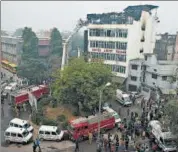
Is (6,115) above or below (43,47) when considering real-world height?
below

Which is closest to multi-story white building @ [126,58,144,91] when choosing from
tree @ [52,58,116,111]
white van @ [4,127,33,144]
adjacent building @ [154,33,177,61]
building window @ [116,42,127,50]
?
building window @ [116,42,127,50]

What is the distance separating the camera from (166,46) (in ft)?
214

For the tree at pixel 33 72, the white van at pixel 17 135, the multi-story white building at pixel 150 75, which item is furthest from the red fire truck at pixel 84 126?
the tree at pixel 33 72

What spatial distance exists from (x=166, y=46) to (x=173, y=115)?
43927 mm

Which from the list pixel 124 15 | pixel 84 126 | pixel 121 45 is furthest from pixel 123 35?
pixel 84 126

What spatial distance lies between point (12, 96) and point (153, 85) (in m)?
19.9

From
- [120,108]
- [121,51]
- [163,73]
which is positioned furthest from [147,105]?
[121,51]

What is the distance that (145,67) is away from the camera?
45.7 meters

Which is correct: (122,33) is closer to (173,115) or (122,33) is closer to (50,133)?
(50,133)

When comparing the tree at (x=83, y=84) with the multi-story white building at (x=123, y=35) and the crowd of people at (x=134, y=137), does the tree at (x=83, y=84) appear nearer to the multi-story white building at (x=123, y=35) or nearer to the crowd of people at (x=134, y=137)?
the crowd of people at (x=134, y=137)

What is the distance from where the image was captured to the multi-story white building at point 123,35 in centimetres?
4722

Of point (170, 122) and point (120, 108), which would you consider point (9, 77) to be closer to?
point (120, 108)

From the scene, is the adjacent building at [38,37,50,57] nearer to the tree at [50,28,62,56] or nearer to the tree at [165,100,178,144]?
the tree at [50,28,62,56]

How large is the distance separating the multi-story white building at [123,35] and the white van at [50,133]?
1915 centimetres
